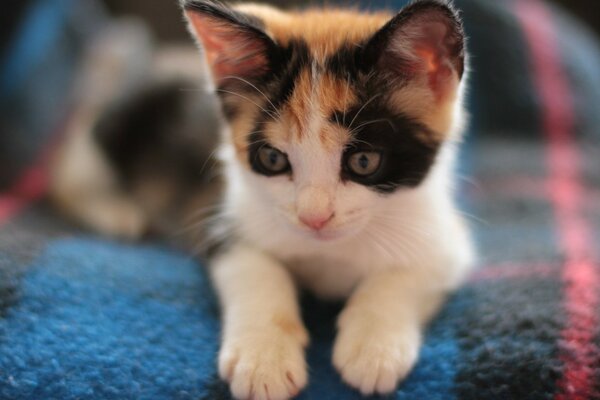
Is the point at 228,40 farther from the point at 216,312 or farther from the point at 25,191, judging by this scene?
the point at 25,191

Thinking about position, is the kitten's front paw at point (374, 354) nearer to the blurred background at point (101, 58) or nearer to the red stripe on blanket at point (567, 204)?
the red stripe on blanket at point (567, 204)

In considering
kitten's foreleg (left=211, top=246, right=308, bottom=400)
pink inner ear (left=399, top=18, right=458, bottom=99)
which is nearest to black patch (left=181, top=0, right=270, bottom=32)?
pink inner ear (left=399, top=18, right=458, bottom=99)

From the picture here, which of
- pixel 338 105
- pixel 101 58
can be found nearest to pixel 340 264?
pixel 338 105

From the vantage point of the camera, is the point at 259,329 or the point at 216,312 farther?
the point at 216,312

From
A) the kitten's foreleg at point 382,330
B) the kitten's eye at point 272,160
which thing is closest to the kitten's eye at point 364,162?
the kitten's eye at point 272,160

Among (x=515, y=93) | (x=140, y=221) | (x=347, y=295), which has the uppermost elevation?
(x=515, y=93)

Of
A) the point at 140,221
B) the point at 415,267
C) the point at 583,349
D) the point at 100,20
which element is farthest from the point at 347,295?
the point at 100,20

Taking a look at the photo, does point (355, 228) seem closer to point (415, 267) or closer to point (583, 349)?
point (415, 267)

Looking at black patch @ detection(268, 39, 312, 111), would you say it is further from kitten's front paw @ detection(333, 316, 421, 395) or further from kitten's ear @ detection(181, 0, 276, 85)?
kitten's front paw @ detection(333, 316, 421, 395)
